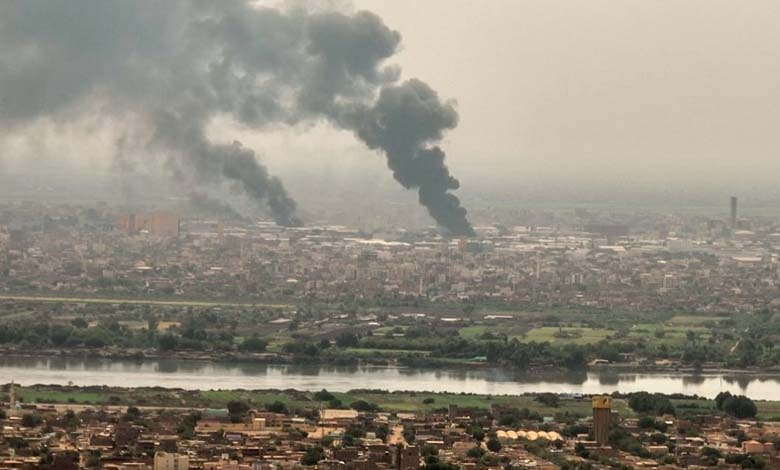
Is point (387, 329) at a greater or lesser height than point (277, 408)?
greater

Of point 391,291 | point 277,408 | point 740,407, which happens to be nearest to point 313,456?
point 277,408

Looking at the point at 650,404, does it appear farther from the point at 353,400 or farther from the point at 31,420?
the point at 31,420

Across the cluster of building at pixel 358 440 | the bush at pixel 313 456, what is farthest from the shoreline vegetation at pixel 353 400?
the bush at pixel 313 456

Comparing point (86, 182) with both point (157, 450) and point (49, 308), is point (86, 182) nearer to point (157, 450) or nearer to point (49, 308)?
point (49, 308)

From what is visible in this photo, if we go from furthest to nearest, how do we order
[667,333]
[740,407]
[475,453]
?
[667,333] → [740,407] → [475,453]

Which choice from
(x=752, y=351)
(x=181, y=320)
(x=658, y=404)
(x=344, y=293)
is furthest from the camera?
(x=344, y=293)

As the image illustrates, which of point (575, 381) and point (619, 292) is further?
point (619, 292)

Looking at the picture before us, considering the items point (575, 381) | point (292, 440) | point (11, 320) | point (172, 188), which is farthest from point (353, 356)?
point (172, 188)
